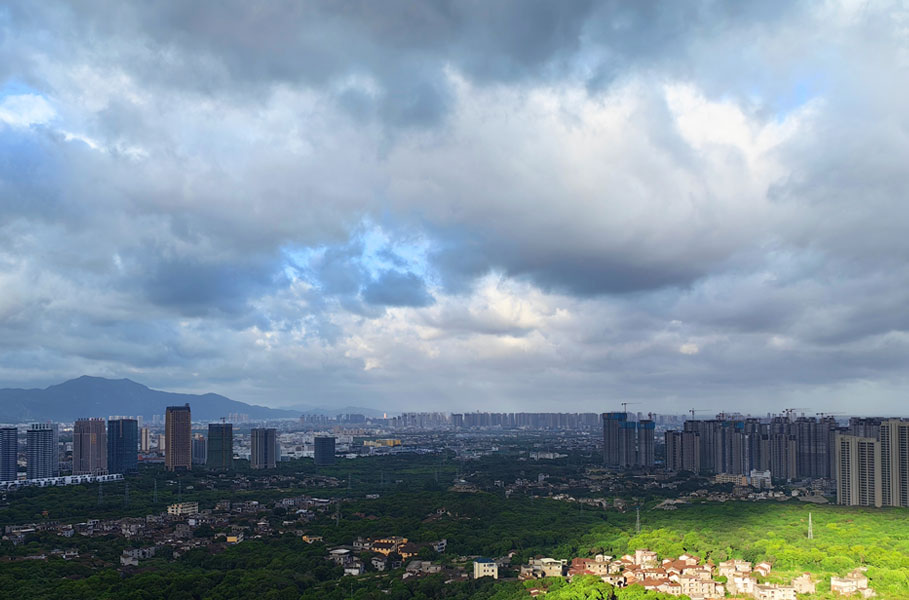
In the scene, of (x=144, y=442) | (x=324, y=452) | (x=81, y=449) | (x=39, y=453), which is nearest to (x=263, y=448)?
(x=324, y=452)

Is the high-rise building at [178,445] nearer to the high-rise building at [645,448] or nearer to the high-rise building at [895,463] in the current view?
the high-rise building at [645,448]

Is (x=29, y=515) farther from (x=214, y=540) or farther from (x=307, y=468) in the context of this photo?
(x=307, y=468)

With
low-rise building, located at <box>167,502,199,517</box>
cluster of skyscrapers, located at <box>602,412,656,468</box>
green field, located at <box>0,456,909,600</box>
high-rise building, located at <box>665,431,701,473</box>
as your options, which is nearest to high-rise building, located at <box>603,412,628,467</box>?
cluster of skyscrapers, located at <box>602,412,656,468</box>

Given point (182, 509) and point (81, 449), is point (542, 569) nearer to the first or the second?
point (182, 509)

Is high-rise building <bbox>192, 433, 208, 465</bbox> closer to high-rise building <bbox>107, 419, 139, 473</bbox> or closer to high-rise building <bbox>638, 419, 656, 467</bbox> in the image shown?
high-rise building <bbox>107, 419, 139, 473</bbox>

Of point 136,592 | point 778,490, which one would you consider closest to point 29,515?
point 136,592

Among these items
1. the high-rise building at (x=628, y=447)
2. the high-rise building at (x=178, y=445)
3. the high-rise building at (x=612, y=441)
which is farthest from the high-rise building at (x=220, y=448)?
the high-rise building at (x=628, y=447)

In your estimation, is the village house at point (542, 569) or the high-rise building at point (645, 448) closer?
the village house at point (542, 569)
